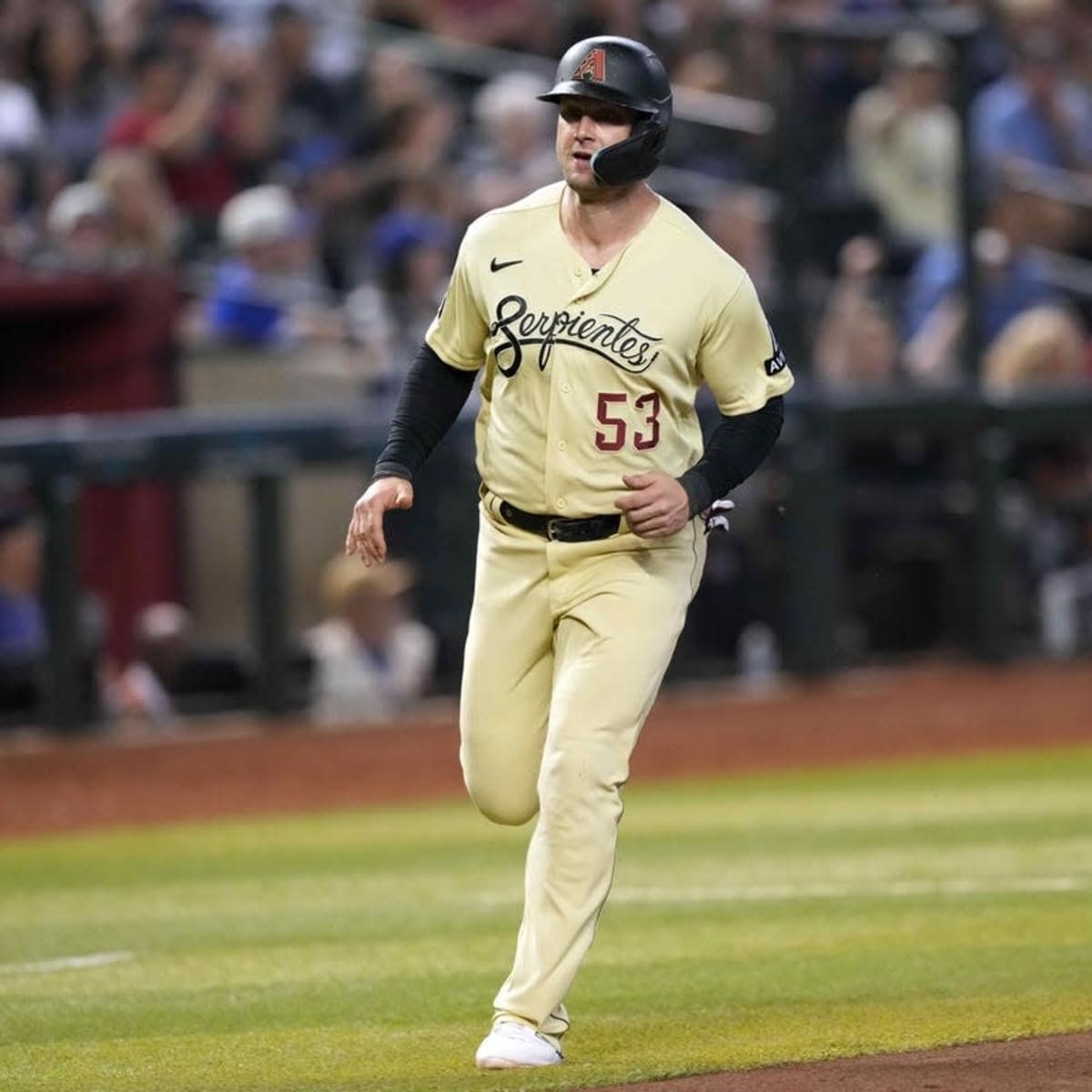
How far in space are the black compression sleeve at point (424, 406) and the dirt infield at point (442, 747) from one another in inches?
217

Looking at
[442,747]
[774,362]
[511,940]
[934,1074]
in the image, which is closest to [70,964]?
[511,940]

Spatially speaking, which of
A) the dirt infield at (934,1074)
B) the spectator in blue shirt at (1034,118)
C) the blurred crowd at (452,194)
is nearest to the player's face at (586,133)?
the dirt infield at (934,1074)

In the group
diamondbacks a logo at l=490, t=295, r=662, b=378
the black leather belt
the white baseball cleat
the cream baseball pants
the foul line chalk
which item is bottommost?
the foul line chalk

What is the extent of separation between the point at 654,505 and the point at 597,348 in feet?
1.14

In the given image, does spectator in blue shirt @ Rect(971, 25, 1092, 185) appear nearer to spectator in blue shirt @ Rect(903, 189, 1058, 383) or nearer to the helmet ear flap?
spectator in blue shirt @ Rect(903, 189, 1058, 383)

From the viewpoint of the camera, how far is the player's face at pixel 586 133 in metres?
5.00

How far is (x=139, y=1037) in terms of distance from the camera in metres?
5.38

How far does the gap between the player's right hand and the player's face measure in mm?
710

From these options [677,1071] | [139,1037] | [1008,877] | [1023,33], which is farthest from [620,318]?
[1023,33]

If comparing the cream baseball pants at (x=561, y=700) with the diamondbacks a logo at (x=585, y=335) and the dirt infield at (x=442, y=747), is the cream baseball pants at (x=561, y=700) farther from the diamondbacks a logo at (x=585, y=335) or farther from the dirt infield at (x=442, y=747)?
the dirt infield at (x=442, y=747)

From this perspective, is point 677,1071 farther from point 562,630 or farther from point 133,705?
point 133,705

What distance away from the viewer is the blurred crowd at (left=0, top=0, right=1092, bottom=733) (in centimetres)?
1270

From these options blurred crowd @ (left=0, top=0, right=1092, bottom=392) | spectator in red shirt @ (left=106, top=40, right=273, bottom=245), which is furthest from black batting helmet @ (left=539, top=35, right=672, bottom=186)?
spectator in red shirt @ (left=106, top=40, right=273, bottom=245)

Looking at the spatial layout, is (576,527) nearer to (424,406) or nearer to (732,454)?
(732,454)
